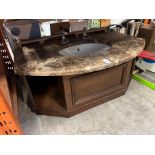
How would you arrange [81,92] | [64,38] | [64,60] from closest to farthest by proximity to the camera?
[64,60] < [81,92] < [64,38]

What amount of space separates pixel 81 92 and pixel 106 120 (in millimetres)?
347

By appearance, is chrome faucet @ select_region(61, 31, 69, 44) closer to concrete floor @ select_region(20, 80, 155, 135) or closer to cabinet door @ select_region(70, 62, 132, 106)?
cabinet door @ select_region(70, 62, 132, 106)

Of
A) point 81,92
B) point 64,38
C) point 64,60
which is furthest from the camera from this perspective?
point 64,38

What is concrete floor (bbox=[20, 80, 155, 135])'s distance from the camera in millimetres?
1221

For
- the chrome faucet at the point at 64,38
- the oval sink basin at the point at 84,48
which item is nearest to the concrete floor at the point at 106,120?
the oval sink basin at the point at 84,48

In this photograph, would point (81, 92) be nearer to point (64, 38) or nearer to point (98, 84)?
point (98, 84)

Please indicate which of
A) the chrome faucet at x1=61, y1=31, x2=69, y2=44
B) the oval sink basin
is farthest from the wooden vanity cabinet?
the chrome faucet at x1=61, y1=31, x2=69, y2=44

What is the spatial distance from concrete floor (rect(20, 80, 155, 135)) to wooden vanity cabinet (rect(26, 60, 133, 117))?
2.4 inches

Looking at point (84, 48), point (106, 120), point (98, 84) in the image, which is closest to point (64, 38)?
point (84, 48)

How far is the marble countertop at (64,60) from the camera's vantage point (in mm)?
934

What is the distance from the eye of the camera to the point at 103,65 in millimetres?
990

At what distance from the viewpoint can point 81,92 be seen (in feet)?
4.01

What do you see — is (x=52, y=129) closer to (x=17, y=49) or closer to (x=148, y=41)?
(x=17, y=49)

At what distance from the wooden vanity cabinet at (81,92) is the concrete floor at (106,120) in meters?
0.06
